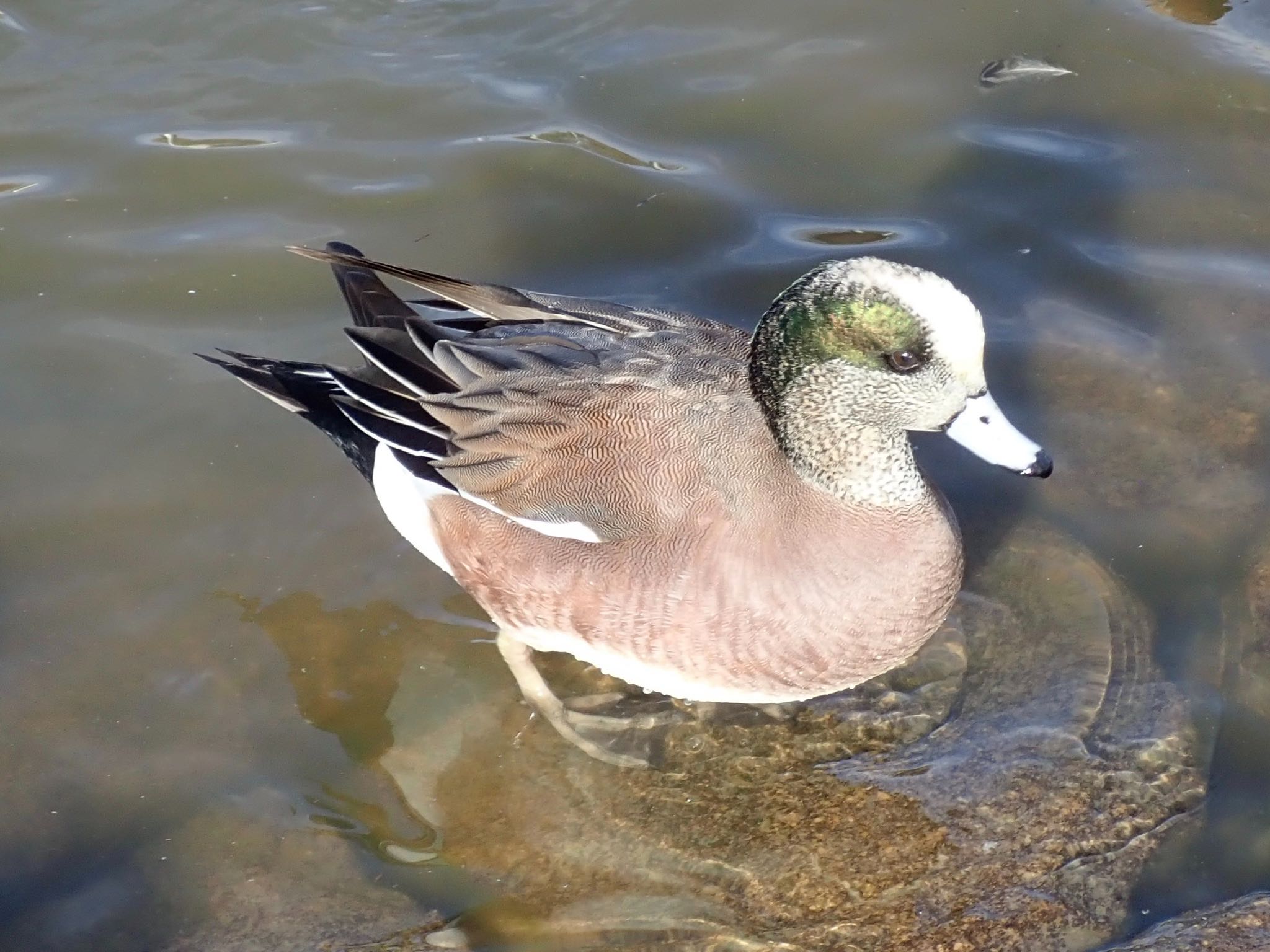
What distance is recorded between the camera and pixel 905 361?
2930mm

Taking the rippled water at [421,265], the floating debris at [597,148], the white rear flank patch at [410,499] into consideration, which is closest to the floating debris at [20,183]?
the rippled water at [421,265]

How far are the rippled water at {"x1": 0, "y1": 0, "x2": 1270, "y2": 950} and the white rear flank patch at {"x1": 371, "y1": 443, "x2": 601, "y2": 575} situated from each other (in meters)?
0.31

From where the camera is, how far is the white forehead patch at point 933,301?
283cm

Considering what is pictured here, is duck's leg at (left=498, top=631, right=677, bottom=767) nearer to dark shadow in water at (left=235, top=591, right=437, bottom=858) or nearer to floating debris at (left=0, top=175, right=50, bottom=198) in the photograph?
dark shadow in water at (left=235, top=591, right=437, bottom=858)

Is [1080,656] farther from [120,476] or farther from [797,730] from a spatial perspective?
[120,476]

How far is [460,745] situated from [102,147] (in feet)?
9.24

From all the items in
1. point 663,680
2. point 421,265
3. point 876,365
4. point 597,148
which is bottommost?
point 663,680

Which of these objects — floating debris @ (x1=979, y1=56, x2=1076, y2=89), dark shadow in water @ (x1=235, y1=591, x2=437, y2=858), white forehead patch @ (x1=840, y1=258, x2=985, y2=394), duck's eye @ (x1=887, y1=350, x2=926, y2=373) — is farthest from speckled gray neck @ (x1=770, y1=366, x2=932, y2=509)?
floating debris @ (x1=979, y1=56, x2=1076, y2=89)

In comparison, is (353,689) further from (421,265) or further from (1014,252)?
(1014,252)

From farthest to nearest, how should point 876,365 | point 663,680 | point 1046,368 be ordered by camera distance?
1. point 1046,368
2. point 663,680
3. point 876,365

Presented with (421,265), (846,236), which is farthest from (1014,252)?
(421,265)

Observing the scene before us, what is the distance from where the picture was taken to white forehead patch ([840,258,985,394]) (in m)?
2.83

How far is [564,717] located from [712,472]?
86cm

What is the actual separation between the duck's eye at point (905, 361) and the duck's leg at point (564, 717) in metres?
1.18
